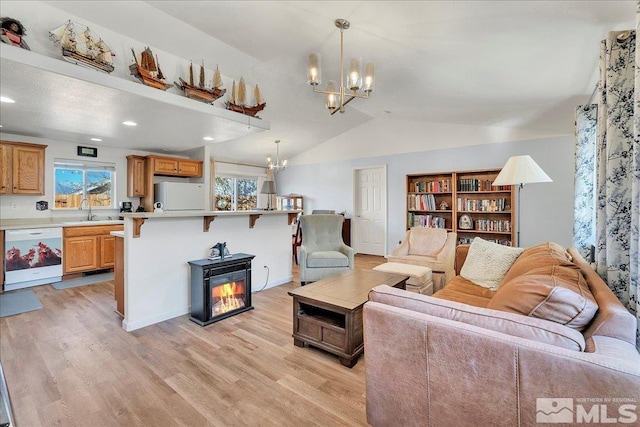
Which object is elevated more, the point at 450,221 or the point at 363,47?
the point at 363,47

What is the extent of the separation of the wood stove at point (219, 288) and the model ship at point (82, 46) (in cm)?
193

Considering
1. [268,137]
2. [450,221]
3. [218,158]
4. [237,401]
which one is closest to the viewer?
[237,401]

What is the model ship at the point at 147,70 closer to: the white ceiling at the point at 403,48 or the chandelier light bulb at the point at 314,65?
the white ceiling at the point at 403,48

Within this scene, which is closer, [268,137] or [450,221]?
[450,221]

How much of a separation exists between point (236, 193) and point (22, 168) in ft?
13.3

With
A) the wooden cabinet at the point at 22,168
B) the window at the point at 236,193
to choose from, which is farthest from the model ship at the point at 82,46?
the window at the point at 236,193

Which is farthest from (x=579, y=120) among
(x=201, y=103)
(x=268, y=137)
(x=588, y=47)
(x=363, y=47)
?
(x=268, y=137)

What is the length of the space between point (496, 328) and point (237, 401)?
152 centimetres

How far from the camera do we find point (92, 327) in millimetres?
2797

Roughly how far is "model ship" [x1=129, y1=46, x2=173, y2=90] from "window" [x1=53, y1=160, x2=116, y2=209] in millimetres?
3254

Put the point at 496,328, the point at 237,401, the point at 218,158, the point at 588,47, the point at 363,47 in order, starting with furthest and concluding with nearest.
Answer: the point at 218,158
the point at 363,47
the point at 588,47
the point at 237,401
the point at 496,328

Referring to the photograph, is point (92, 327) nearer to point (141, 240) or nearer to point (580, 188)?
point (141, 240)

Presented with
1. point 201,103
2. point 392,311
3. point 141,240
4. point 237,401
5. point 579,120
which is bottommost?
point 237,401

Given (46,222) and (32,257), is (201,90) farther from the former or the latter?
(46,222)
